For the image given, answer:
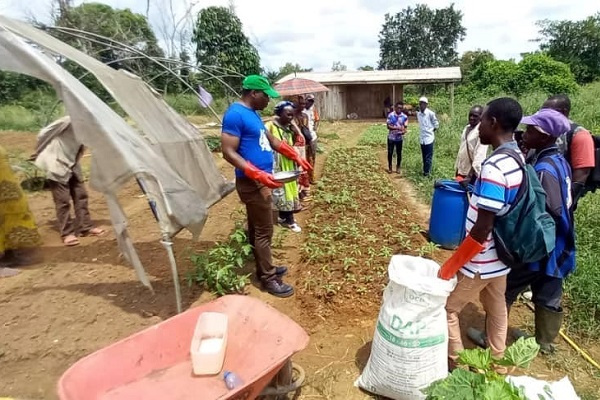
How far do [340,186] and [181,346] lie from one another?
19.4ft

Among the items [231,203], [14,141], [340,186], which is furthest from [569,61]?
[14,141]

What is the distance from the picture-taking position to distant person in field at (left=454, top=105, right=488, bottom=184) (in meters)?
5.04

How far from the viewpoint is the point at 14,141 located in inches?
450

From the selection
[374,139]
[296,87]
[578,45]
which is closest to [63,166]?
[296,87]

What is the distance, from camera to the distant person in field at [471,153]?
16.5ft

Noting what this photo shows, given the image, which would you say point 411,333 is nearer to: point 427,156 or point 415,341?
point 415,341

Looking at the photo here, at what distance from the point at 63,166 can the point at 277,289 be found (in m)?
3.08

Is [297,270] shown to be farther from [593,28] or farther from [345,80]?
[593,28]

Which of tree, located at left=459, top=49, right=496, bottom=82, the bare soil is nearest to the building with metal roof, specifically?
tree, located at left=459, top=49, right=496, bottom=82

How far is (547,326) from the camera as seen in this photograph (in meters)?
2.93

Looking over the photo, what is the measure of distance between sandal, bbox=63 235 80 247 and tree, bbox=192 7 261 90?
17.8 m

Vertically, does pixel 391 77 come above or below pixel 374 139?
above

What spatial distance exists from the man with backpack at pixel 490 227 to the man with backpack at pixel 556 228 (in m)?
0.42

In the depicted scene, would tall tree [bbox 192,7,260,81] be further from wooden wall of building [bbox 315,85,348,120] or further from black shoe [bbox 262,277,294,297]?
black shoe [bbox 262,277,294,297]
